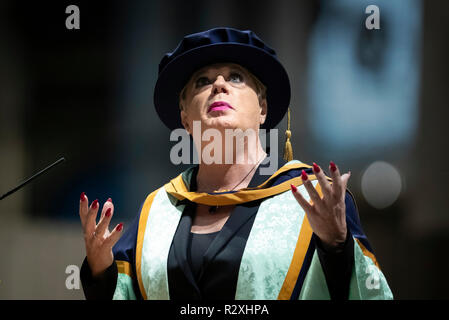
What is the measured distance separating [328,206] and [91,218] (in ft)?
2.45

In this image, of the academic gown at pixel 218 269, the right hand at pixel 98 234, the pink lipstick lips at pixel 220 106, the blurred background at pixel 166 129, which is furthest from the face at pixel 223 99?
the blurred background at pixel 166 129

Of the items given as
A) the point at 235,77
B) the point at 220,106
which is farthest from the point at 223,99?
the point at 235,77

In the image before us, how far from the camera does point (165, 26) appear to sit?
3.23 m

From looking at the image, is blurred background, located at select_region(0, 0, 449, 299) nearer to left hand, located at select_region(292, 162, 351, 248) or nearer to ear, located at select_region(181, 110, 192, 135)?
ear, located at select_region(181, 110, 192, 135)

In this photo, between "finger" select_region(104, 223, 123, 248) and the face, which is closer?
"finger" select_region(104, 223, 123, 248)

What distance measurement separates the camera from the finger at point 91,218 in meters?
1.93

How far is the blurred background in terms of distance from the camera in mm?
2871

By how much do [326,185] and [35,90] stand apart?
2.04 meters

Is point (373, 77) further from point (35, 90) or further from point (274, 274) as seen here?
point (35, 90)

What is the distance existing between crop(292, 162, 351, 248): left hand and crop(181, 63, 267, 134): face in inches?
20.1

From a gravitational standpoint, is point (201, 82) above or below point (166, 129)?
above

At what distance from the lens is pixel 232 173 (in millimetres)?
2289
